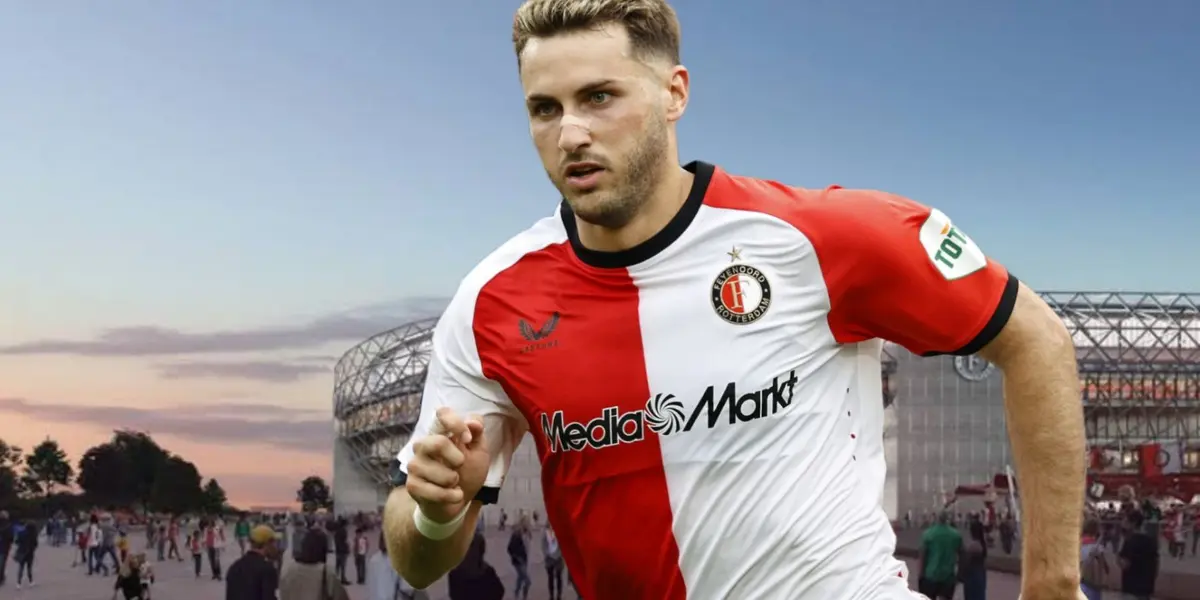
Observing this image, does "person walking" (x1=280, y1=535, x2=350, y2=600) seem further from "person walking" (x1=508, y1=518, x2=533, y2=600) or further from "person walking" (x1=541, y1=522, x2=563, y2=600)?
"person walking" (x1=508, y1=518, x2=533, y2=600)

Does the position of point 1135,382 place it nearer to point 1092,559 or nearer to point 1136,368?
point 1136,368

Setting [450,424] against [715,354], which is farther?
[715,354]

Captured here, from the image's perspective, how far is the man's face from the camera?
342cm

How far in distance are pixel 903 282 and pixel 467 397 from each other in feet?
4.08

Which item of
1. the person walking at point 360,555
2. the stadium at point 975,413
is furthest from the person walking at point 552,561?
the stadium at point 975,413

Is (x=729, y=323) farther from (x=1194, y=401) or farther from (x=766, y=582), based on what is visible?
(x=1194, y=401)

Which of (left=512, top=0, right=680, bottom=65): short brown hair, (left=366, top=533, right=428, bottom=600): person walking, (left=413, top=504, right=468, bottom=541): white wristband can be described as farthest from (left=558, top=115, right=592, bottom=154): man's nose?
(left=366, top=533, right=428, bottom=600): person walking

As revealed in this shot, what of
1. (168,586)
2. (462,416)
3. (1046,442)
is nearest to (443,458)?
(462,416)

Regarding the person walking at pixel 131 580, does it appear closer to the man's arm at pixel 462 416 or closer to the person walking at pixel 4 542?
the person walking at pixel 4 542

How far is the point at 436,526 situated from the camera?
12.2 ft

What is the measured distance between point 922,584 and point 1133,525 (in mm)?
2637

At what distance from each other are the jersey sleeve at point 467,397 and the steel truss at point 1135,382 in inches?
3126

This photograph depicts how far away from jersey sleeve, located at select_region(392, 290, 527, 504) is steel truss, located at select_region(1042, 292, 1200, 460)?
79.4 meters

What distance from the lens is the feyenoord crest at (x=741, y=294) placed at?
352 centimetres
